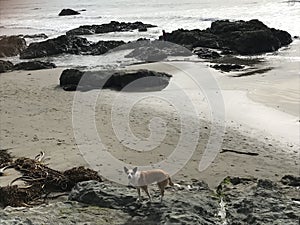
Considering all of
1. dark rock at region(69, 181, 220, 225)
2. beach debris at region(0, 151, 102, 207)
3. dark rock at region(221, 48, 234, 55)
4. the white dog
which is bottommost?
dark rock at region(221, 48, 234, 55)

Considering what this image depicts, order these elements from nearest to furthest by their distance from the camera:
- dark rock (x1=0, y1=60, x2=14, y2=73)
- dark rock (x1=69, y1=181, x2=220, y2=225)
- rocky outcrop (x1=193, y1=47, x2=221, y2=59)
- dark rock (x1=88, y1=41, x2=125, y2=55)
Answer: dark rock (x1=69, y1=181, x2=220, y2=225), dark rock (x1=0, y1=60, x2=14, y2=73), rocky outcrop (x1=193, y1=47, x2=221, y2=59), dark rock (x1=88, y1=41, x2=125, y2=55)

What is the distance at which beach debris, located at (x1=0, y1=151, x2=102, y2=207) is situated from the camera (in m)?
5.95

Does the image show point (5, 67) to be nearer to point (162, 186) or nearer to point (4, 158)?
point (4, 158)

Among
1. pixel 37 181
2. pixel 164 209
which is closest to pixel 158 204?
pixel 164 209

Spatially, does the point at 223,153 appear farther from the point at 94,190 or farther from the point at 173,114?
the point at 94,190

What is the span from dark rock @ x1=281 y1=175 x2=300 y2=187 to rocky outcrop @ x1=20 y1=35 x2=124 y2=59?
681 inches

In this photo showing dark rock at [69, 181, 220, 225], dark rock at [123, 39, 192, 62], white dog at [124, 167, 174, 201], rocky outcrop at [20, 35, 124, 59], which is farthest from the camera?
rocky outcrop at [20, 35, 124, 59]

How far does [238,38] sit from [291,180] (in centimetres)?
1727

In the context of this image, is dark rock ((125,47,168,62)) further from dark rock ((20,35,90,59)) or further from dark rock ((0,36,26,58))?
dark rock ((0,36,26,58))

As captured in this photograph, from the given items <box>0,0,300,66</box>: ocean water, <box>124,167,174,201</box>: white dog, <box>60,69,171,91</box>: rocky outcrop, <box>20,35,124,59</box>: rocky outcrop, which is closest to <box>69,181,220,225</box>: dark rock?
<box>124,167,174,201</box>: white dog

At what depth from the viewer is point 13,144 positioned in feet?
28.9

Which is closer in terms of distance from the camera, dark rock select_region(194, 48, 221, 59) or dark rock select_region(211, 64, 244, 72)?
dark rock select_region(211, 64, 244, 72)

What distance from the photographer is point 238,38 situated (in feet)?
77.4

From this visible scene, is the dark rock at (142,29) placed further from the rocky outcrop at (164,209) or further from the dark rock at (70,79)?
the rocky outcrop at (164,209)
